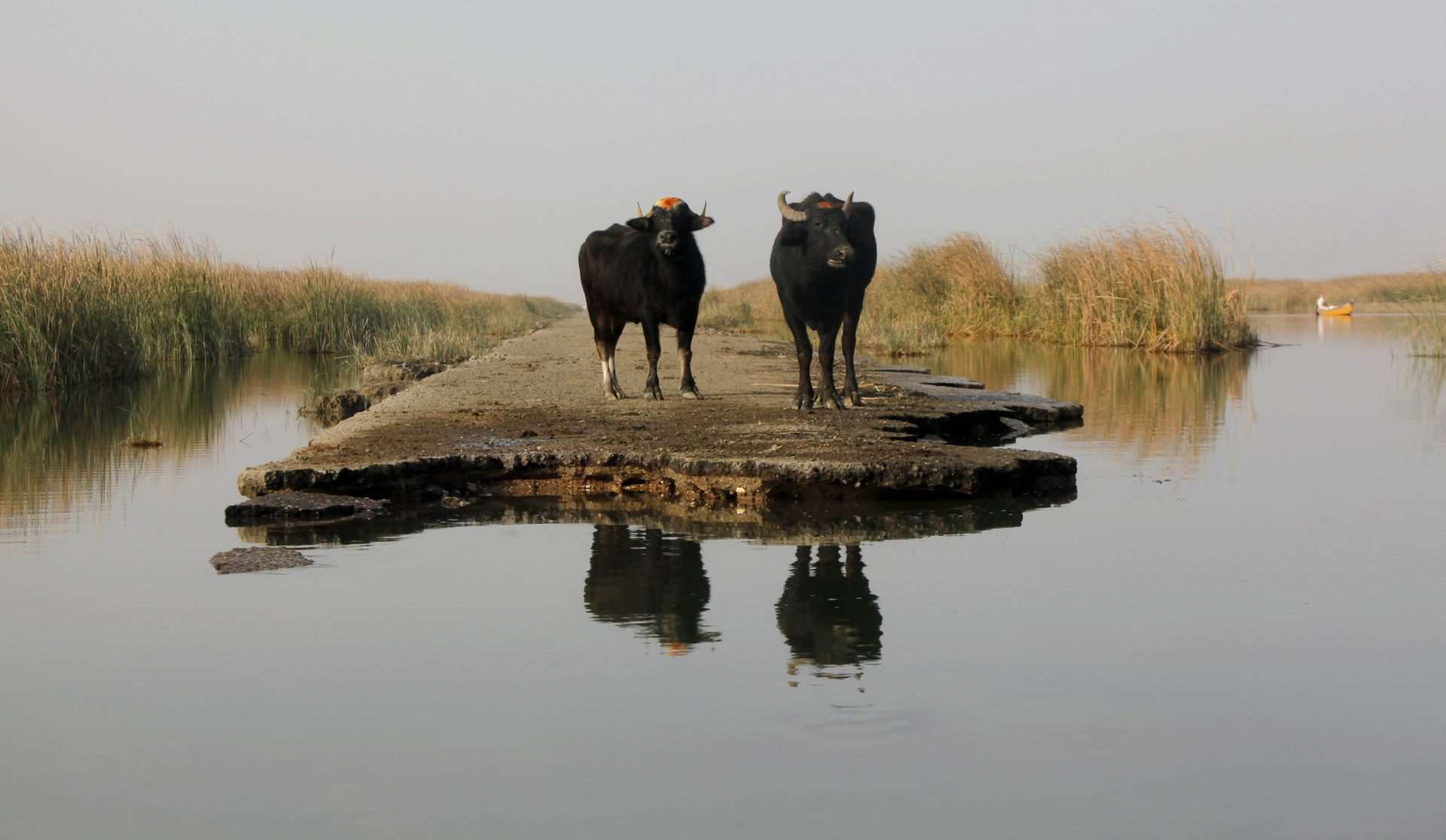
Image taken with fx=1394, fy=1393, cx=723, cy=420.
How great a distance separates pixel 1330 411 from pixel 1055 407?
2685mm

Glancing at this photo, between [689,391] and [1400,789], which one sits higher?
[689,391]

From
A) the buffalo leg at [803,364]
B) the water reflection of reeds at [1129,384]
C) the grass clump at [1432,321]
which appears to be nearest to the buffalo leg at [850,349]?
the buffalo leg at [803,364]

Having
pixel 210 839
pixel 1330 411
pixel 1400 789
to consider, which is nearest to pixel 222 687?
pixel 210 839

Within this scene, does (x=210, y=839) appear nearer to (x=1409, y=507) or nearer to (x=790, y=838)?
(x=790, y=838)

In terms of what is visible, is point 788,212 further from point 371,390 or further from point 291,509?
point 371,390

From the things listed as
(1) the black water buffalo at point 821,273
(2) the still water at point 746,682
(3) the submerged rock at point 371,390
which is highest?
(1) the black water buffalo at point 821,273

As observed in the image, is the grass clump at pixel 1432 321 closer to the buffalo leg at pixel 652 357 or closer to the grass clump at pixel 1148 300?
the grass clump at pixel 1148 300

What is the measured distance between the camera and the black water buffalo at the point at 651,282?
9.83m

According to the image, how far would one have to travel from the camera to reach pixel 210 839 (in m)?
2.71

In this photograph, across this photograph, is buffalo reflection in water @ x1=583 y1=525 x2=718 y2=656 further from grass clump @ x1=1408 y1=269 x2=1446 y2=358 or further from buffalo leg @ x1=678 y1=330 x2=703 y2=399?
grass clump @ x1=1408 y1=269 x2=1446 y2=358

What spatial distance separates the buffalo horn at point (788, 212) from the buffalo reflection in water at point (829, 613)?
156 inches

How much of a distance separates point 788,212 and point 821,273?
0.48m

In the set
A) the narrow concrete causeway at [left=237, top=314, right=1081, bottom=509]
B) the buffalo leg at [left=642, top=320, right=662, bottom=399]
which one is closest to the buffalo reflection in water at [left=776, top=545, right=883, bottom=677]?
the narrow concrete causeway at [left=237, top=314, right=1081, bottom=509]

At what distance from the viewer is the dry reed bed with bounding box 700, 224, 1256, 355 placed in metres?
19.8
